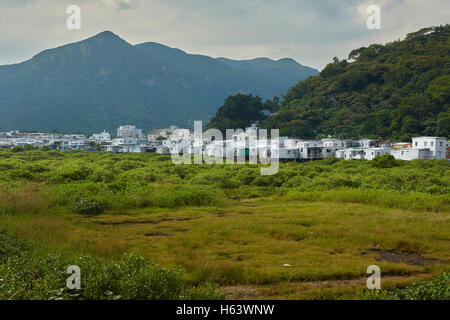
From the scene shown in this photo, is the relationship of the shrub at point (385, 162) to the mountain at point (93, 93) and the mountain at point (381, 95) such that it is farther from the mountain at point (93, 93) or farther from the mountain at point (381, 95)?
the mountain at point (93, 93)

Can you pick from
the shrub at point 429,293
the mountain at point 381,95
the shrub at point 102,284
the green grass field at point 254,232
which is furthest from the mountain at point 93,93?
the shrub at point 429,293

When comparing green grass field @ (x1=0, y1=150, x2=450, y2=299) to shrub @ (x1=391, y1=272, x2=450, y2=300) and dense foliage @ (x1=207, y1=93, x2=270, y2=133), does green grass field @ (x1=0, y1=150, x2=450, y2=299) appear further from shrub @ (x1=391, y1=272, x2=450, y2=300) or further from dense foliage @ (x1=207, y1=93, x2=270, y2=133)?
dense foliage @ (x1=207, y1=93, x2=270, y2=133)

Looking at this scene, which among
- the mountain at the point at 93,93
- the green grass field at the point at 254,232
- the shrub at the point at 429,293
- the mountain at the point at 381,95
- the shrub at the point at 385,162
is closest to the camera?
the shrub at the point at 429,293

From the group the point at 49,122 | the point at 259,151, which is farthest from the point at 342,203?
the point at 49,122

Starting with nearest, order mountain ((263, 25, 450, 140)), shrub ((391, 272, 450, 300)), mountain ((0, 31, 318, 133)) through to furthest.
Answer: shrub ((391, 272, 450, 300)), mountain ((263, 25, 450, 140)), mountain ((0, 31, 318, 133))

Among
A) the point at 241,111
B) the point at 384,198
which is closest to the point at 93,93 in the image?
the point at 241,111

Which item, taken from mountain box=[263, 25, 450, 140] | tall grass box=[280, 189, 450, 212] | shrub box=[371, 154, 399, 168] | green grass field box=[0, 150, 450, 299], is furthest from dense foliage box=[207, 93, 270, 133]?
tall grass box=[280, 189, 450, 212]

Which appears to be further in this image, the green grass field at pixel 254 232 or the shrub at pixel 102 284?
the green grass field at pixel 254 232
